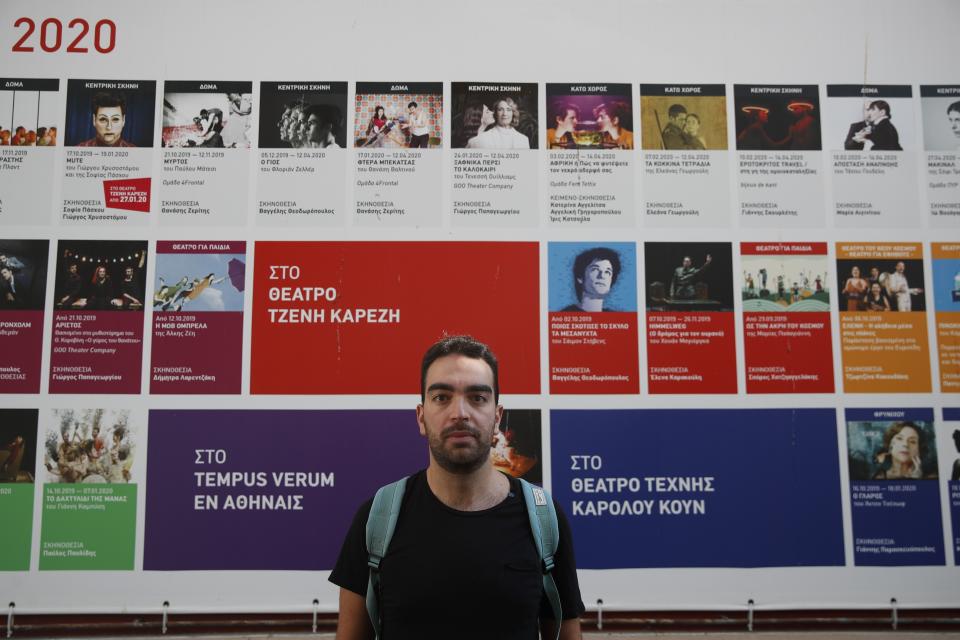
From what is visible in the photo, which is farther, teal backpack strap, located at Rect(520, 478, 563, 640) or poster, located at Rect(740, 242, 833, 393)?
poster, located at Rect(740, 242, 833, 393)

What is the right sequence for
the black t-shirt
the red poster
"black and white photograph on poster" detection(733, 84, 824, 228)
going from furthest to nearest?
"black and white photograph on poster" detection(733, 84, 824, 228) → the red poster → the black t-shirt

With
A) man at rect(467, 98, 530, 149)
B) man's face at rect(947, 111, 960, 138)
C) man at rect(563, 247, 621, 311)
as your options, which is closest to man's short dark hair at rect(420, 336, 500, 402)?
man at rect(563, 247, 621, 311)

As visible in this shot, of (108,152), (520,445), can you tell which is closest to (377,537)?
(520,445)

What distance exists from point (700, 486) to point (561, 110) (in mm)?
1632

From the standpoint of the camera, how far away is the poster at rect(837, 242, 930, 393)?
2.40 metres

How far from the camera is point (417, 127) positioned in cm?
250

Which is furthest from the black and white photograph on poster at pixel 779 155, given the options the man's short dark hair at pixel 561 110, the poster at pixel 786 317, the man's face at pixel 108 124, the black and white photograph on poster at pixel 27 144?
the black and white photograph on poster at pixel 27 144

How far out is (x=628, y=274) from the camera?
2.45 m

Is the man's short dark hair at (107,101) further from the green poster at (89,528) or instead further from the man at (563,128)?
the man at (563,128)

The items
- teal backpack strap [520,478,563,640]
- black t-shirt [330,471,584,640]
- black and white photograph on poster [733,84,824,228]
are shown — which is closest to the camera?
black t-shirt [330,471,584,640]

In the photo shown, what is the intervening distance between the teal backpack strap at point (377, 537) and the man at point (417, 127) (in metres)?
1.62

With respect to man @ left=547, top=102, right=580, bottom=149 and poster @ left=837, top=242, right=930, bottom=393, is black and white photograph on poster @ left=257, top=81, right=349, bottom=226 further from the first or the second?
poster @ left=837, top=242, right=930, bottom=393

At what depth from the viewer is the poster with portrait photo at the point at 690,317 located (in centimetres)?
241

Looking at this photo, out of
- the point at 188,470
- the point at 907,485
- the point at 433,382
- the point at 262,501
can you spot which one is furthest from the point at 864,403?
the point at 188,470
